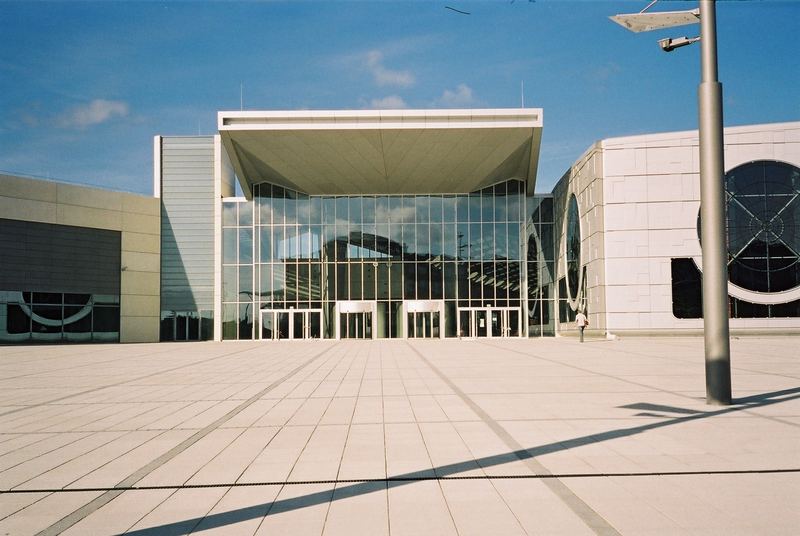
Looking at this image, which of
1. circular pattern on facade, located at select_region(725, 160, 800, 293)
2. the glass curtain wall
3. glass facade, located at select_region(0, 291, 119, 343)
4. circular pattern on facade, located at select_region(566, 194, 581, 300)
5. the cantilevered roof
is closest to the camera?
circular pattern on facade, located at select_region(725, 160, 800, 293)

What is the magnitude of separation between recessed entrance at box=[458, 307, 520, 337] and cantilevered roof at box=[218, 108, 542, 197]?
8286 mm

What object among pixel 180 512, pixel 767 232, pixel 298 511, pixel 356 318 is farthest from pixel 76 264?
pixel 298 511

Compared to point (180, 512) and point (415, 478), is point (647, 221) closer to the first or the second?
point (415, 478)

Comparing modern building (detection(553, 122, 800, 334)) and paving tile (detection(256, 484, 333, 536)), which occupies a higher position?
modern building (detection(553, 122, 800, 334))

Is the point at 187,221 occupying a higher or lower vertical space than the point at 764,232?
higher

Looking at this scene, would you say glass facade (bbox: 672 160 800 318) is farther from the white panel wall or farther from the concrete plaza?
the concrete plaza

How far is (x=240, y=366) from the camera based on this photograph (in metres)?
20.0

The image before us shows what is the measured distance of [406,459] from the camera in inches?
261

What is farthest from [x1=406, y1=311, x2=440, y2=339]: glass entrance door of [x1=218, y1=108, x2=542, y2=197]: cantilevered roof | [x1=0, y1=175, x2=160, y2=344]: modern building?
[x1=0, y1=175, x2=160, y2=344]: modern building

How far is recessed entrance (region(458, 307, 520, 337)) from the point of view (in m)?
43.4

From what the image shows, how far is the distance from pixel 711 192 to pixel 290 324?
36.2m

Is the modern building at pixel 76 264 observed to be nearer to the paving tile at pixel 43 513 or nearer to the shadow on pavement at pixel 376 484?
the paving tile at pixel 43 513

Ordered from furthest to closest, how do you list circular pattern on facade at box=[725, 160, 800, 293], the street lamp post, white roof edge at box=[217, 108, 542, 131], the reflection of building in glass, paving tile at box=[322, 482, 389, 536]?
the reflection of building in glass
white roof edge at box=[217, 108, 542, 131]
circular pattern on facade at box=[725, 160, 800, 293]
the street lamp post
paving tile at box=[322, 482, 389, 536]

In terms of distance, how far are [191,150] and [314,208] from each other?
31.5ft
